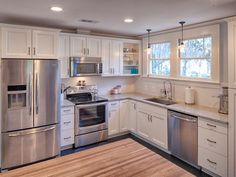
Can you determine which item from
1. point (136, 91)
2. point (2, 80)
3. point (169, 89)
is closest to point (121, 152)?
point (2, 80)

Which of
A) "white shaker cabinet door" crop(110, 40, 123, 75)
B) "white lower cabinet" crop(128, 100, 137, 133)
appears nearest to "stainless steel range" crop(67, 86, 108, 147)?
"white lower cabinet" crop(128, 100, 137, 133)

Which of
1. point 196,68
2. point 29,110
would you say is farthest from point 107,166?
point 196,68

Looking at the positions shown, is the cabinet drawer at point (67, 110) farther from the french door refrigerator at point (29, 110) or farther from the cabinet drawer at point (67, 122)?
the french door refrigerator at point (29, 110)

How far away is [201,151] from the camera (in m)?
2.89

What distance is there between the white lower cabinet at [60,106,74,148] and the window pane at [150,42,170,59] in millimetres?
2387

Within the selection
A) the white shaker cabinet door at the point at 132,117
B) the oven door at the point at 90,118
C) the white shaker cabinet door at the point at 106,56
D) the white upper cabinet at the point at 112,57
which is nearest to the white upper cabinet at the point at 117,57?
the white upper cabinet at the point at 112,57

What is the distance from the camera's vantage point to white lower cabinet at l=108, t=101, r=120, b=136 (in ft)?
13.8

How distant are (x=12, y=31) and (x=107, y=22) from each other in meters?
1.58

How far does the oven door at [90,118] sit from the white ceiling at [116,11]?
1672mm

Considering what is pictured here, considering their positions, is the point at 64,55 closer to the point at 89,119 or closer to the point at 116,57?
the point at 116,57

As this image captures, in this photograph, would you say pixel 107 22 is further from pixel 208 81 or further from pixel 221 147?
pixel 221 147

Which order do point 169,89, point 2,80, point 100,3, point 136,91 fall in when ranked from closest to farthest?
point 100,3
point 2,80
point 169,89
point 136,91

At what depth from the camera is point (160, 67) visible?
177 inches

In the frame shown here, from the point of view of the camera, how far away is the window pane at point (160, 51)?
14.0 feet
